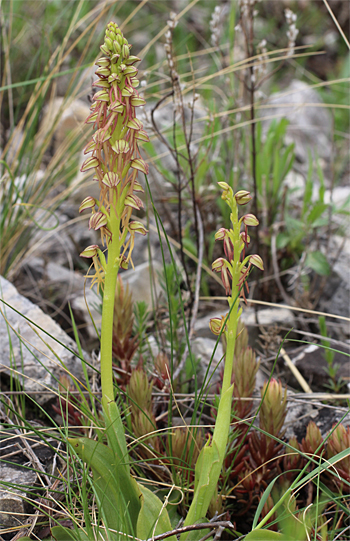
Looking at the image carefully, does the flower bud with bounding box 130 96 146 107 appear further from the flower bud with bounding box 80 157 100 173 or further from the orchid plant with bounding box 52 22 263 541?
the flower bud with bounding box 80 157 100 173

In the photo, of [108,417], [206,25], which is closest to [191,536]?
[108,417]

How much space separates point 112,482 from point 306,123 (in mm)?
5082

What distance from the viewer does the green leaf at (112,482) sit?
1.19 metres

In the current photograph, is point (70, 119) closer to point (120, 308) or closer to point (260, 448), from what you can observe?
point (120, 308)

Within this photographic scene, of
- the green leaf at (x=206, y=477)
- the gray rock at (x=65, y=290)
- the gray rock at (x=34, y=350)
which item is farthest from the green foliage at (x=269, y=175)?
the green leaf at (x=206, y=477)

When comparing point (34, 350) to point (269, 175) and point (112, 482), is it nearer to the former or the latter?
point (112, 482)

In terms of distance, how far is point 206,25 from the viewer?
20.4 feet

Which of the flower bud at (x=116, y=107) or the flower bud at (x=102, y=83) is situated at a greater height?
the flower bud at (x=102, y=83)

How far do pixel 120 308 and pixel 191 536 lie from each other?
0.92 m

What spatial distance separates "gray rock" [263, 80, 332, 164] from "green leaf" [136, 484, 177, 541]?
4.25 metres

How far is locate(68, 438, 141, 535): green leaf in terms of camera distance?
119 centimetres

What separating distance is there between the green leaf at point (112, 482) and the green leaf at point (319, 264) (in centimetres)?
165

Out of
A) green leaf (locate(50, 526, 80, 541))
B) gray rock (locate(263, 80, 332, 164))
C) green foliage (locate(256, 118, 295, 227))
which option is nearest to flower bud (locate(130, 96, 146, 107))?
green leaf (locate(50, 526, 80, 541))

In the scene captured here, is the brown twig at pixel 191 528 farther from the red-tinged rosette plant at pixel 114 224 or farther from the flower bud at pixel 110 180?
the flower bud at pixel 110 180
